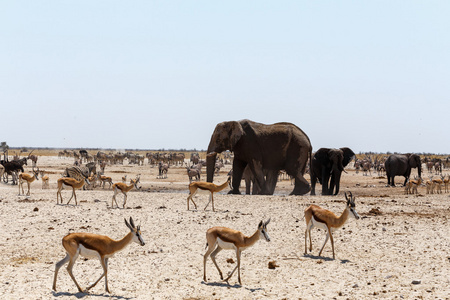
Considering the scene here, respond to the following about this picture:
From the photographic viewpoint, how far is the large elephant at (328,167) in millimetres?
26297

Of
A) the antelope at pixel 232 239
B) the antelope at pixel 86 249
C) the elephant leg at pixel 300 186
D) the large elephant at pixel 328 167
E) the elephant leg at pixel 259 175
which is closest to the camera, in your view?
the antelope at pixel 86 249

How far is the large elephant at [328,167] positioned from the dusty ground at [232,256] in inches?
305

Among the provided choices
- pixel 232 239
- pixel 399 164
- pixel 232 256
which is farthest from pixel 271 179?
pixel 232 239

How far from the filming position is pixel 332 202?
20312 millimetres

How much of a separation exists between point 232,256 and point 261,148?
14.2m

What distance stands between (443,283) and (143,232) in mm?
7442

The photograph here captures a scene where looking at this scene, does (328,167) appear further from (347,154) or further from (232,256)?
(232,256)

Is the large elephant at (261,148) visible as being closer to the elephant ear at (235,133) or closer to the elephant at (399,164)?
the elephant ear at (235,133)

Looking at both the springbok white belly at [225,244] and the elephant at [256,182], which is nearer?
the springbok white belly at [225,244]

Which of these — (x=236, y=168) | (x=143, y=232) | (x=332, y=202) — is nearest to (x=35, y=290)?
(x=143, y=232)

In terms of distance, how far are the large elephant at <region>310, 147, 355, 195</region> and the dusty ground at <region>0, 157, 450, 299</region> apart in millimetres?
7755

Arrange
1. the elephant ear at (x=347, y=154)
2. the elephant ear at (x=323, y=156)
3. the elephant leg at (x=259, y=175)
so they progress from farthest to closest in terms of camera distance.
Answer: the elephant ear at (x=347, y=154)
the elephant ear at (x=323, y=156)
the elephant leg at (x=259, y=175)

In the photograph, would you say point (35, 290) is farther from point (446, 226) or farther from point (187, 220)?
point (446, 226)

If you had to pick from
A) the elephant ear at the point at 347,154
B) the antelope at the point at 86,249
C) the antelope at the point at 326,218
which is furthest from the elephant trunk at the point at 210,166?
the antelope at the point at 86,249
